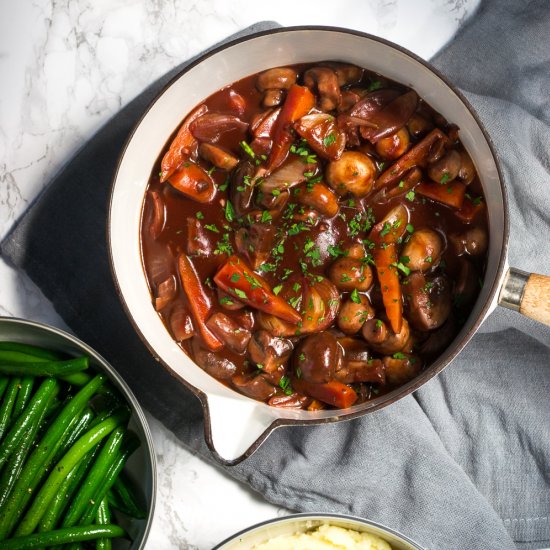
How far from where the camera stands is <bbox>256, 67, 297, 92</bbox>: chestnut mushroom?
3689 mm

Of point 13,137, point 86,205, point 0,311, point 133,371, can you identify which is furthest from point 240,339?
point 13,137

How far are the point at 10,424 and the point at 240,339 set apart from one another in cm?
136

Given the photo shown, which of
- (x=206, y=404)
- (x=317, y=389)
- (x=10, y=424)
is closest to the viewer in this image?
(x=206, y=404)

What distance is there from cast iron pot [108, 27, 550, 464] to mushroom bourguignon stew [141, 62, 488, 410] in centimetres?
7

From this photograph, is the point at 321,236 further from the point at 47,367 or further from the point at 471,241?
the point at 47,367

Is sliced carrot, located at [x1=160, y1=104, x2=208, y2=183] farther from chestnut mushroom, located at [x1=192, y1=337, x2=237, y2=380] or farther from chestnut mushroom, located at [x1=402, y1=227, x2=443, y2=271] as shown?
chestnut mushroom, located at [x1=402, y1=227, x2=443, y2=271]

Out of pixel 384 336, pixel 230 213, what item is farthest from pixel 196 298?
pixel 384 336

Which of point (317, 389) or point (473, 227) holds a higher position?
point (473, 227)

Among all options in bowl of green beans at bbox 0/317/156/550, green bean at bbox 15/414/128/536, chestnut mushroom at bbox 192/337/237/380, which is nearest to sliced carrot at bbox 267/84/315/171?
chestnut mushroom at bbox 192/337/237/380

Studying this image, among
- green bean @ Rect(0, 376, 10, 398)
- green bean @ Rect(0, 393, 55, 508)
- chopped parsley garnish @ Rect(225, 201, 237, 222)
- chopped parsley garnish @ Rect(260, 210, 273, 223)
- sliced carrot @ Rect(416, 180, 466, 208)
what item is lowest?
green bean @ Rect(0, 393, 55, 508)

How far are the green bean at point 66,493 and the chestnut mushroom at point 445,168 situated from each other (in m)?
2.25

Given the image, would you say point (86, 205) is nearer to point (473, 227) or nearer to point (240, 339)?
point (240, 339)

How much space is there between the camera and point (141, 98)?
13.6 feet

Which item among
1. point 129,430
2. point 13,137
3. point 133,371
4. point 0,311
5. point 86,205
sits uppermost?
point 13,137
